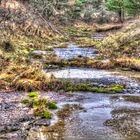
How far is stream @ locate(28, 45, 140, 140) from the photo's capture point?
16234 mm

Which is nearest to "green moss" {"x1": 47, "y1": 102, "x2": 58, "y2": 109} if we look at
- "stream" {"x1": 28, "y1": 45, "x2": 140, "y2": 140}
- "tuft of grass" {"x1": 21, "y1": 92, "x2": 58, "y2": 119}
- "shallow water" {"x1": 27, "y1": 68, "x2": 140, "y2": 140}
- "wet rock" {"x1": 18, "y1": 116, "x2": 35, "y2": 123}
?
"tuft of grass" {"x1": 21, "y1": 92, "x2": 58, "y2": 119}

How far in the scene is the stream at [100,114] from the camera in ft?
53.3

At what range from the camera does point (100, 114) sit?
765 inches

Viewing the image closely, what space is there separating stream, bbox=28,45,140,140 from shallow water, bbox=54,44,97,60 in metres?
9.14

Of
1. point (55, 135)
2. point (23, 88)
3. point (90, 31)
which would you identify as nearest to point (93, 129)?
point (55, 135)

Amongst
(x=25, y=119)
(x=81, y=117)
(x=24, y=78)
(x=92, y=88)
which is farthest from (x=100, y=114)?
(x=24, y=78)

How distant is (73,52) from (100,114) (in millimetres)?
23236

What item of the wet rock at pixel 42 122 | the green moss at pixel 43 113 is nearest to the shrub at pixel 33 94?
the green moss at pixel 43 113

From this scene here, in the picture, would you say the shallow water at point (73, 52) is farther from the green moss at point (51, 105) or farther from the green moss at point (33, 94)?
the green moss at point (51, 105)

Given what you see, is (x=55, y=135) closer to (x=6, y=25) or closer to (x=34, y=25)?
(x=6, y=25)

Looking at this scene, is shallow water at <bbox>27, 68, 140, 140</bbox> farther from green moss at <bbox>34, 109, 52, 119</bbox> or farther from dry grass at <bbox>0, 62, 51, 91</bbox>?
dry grass at <bbox>0, 62, 51, 91</bbox>

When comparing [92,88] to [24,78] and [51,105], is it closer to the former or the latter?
[24,78]

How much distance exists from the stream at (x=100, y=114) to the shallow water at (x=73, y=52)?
9.14m

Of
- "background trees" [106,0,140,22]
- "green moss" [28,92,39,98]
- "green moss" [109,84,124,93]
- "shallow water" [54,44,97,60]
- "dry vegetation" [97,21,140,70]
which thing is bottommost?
"shallow water" [54,44,97,60]
